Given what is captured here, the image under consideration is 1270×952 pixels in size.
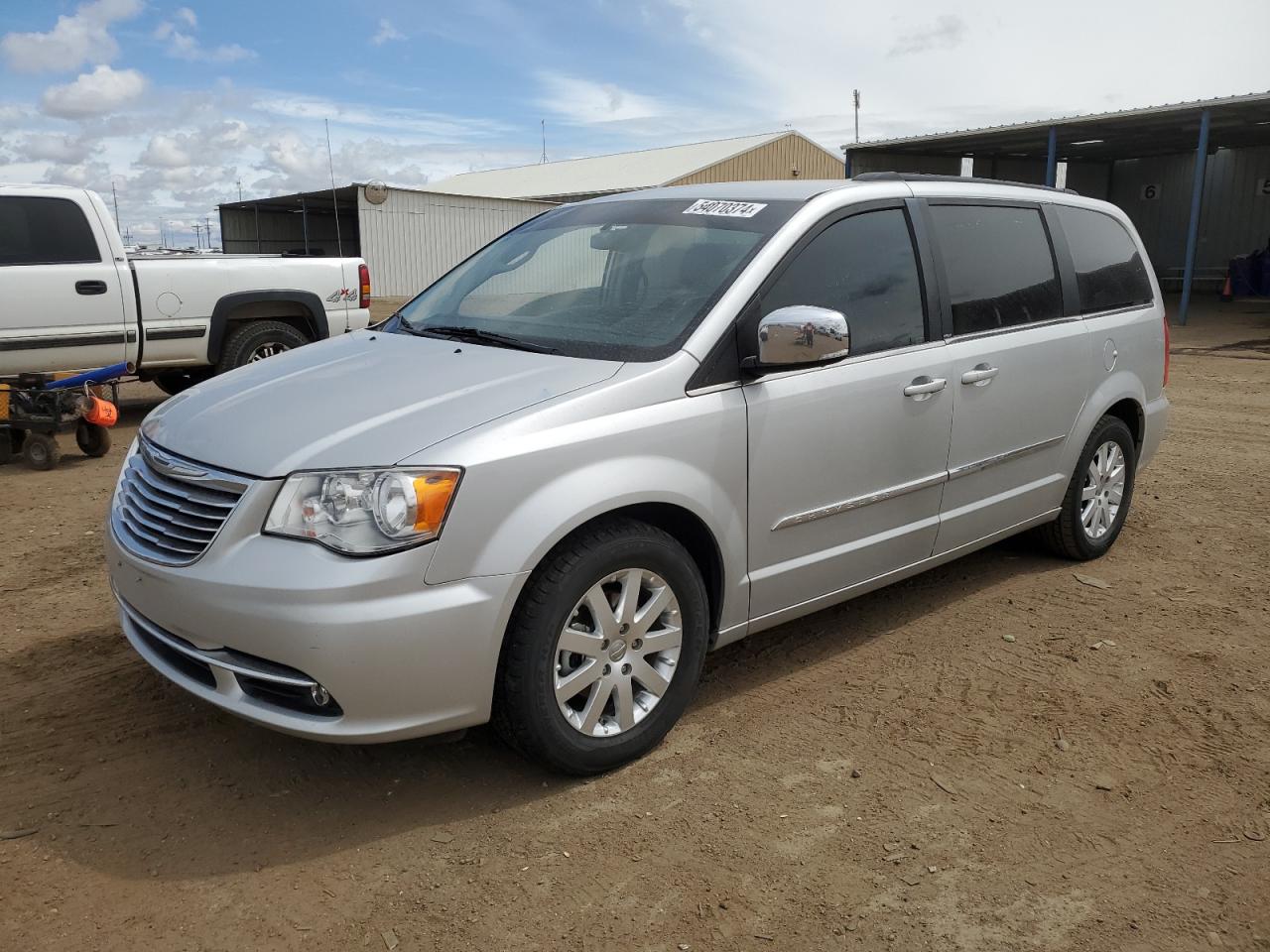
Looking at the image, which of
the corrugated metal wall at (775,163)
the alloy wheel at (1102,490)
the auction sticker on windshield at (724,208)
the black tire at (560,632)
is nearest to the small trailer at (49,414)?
the auction sticker on windshield at (724,208)

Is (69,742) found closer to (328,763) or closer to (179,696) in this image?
(179,696)

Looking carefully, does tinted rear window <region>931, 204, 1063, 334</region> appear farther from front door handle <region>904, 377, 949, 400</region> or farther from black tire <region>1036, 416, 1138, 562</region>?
black tire <region>1036, 416, 1138, 562</region>

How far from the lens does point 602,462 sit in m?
3.03

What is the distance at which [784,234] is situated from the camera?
11.8ft

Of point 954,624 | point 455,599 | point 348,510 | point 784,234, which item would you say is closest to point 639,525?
point 455,599

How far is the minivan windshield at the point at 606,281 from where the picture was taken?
11.4 feet

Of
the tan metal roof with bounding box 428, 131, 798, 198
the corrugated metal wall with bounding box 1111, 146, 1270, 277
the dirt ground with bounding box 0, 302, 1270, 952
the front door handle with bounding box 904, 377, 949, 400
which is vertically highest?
the tan metal roof with bounding box 428, 131, 798, 198

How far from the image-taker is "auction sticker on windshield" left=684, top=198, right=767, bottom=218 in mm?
3793

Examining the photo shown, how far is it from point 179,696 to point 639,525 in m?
1.82

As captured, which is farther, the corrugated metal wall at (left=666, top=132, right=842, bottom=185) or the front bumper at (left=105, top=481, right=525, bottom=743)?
the corrugated metal wall at (left=666, top=132, right=842, bottom=185)

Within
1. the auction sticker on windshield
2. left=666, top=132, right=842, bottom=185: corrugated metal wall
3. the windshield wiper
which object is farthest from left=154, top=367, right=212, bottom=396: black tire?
left=666, top=132, right=842, bottom=185: corrugated metal wall

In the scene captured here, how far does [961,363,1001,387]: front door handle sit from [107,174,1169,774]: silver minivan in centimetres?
1

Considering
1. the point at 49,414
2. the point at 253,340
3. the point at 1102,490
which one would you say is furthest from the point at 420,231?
the point at 1102,490

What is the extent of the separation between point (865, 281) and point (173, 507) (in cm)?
245
